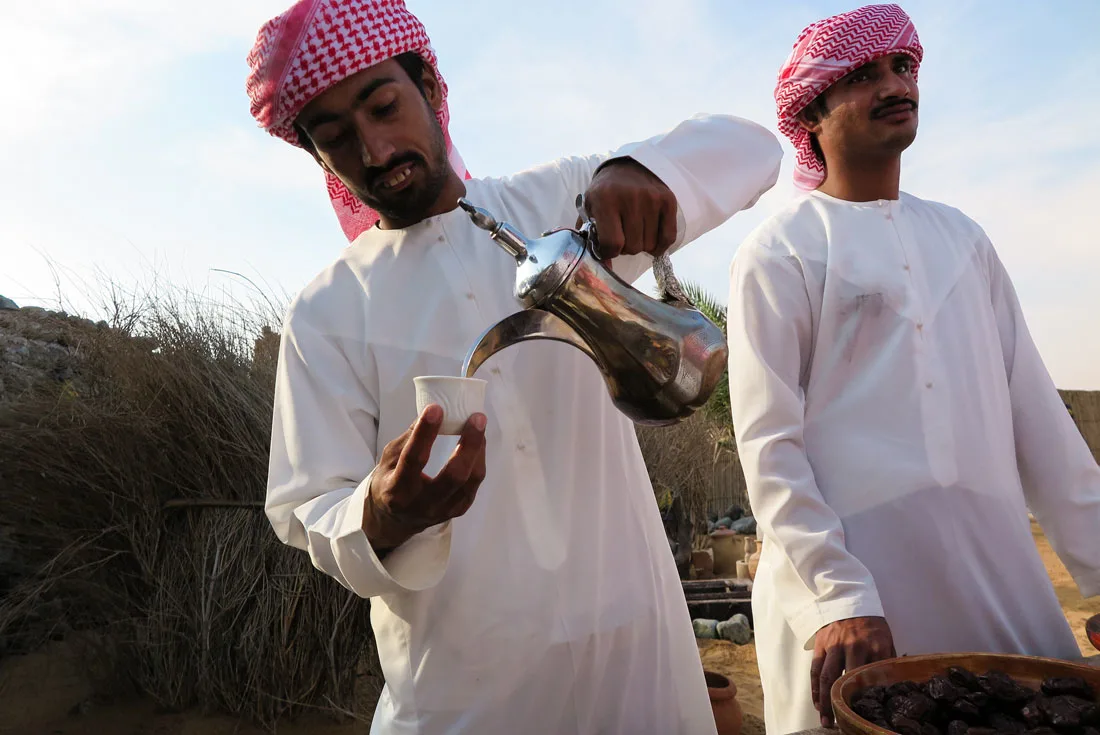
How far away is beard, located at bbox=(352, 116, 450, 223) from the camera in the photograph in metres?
1.59

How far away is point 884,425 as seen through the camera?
1858 mm

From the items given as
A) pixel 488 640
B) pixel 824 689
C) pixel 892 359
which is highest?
pixel 892 359

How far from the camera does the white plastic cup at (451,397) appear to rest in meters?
1.00

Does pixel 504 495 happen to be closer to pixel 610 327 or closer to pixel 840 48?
pixel 610 327

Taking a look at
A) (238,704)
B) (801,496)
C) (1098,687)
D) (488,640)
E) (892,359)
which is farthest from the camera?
(238,704)

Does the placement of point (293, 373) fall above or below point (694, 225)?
below

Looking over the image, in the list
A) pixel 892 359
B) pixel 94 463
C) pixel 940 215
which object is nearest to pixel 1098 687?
pixel 892 359

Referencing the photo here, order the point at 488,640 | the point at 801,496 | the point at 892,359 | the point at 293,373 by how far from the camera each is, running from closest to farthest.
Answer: the point at 488,640, the point at 293,373, the point at 801,496, the point at 892,359

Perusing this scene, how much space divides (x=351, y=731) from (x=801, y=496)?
10.9 ft

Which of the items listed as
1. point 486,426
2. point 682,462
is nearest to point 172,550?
point 486,426

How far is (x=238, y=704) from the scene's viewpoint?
4.18 metres

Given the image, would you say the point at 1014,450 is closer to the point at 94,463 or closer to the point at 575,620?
the point at 575,620

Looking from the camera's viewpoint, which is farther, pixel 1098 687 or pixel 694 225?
pixel 694 225

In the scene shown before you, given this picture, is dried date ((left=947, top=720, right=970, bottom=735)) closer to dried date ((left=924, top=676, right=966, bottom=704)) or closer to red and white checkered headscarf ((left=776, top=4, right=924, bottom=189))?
dried date ((left=924, top=676, right=966, bottom=704))
